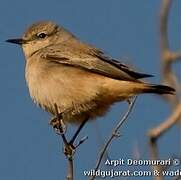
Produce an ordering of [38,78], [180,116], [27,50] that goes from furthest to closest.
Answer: [27,50]
[38,78]
[180,116]

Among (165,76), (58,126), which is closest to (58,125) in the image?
(58,126)

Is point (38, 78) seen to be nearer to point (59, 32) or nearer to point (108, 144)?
point (59, 32)

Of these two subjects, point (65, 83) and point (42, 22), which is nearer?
point (65, 83)

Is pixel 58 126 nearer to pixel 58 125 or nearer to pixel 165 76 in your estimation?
pixel 58 125

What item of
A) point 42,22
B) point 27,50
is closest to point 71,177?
point 27,50

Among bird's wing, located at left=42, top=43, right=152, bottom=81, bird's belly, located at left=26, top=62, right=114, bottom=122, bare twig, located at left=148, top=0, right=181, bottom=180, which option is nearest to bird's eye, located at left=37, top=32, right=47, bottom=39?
bird's wing, located at left=42, top=43, right=152, bottom=81

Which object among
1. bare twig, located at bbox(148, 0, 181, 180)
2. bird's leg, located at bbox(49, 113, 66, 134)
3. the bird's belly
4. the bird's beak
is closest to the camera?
bare twig, located at bbox(148, 0, 181, 180)

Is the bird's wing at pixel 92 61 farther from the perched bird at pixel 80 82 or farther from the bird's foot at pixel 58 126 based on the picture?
the bird's foot at pixel 58 126

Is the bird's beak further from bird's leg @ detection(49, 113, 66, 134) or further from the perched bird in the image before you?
bird's leg @ detection(49, 113, 66, 134)
